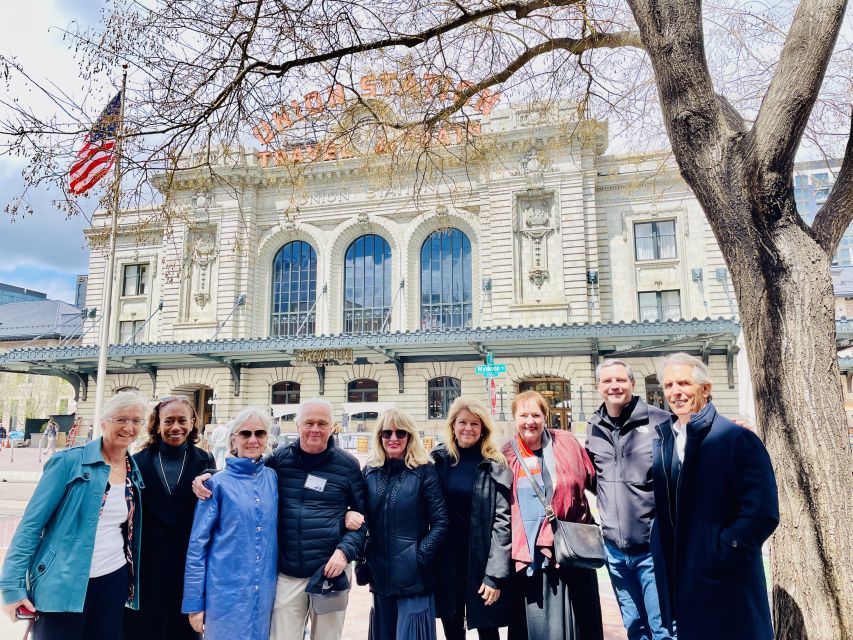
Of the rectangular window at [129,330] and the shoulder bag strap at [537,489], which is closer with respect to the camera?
the shoulder bag strap at [537,489]

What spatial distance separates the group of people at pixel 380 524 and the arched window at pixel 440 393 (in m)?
22.9

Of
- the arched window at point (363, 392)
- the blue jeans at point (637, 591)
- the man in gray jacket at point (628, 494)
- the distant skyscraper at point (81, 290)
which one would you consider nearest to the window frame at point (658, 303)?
the arched window at point (363, 392)

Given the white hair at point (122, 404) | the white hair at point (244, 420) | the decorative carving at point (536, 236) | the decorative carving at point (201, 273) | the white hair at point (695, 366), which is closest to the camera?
the white hair at point (695, 366)

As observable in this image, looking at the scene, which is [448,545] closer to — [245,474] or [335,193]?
[245,474]

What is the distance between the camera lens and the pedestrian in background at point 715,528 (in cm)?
259

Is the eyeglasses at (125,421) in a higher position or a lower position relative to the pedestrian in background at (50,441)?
higher

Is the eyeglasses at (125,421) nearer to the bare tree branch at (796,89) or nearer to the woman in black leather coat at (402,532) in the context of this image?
the woman in black leather coat at (402,532)

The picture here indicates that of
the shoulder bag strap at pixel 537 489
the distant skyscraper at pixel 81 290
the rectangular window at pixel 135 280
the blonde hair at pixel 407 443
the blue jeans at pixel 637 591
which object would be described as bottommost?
the blue jeans at pixel 637 591

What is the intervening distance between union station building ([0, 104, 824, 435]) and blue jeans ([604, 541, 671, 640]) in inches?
772

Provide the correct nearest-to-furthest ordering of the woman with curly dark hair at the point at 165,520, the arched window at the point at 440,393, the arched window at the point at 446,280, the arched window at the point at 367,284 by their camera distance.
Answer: the woman with curly dark hair at the point at 165,520 → the arched window at the point at 440,393 → the arched window at the point at 446,280 → the arched window at the point at 367,284

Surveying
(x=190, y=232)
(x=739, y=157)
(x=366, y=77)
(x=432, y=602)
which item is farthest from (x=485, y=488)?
(x=190, y=232)

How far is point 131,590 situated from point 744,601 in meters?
3.27

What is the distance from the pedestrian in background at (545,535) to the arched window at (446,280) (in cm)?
2519

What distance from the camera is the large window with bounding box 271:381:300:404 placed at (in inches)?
1136
